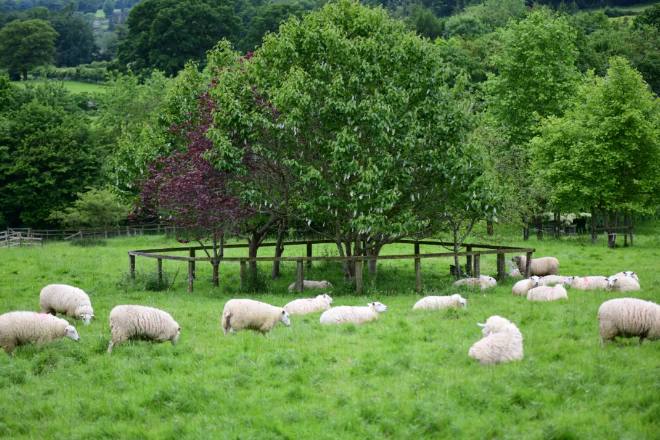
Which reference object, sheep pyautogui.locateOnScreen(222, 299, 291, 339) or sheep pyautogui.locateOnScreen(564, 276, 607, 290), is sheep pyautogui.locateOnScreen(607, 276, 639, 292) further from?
sheep pyautogui.locateOnScreen(222, 299, 291, 339)

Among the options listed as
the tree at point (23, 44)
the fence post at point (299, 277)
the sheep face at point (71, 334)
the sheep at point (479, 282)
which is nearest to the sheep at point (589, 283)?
the sheep at point (479, 282)

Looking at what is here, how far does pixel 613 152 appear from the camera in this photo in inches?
1293

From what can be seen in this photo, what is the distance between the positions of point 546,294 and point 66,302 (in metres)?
12.3

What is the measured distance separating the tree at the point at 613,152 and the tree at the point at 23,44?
94.9m

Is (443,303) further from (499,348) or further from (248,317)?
(499,348)

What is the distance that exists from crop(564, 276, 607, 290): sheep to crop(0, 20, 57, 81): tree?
104453 mm

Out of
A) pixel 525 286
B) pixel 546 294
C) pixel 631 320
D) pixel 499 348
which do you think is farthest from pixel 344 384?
pixel 525 286

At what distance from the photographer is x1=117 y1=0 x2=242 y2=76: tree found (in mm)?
81000

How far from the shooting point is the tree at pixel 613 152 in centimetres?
3281

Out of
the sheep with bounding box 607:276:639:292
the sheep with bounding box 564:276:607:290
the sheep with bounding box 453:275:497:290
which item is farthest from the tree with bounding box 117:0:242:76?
the sheep with bounding box 607:276:639:292

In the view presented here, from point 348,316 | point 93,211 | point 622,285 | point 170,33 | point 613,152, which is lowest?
point 348,316

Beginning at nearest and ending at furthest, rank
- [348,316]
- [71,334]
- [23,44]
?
[71,334] → [348,316] → [23,44]

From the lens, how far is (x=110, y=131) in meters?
56.7

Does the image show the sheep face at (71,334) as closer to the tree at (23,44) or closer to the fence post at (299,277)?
the fence post at (299,277)
